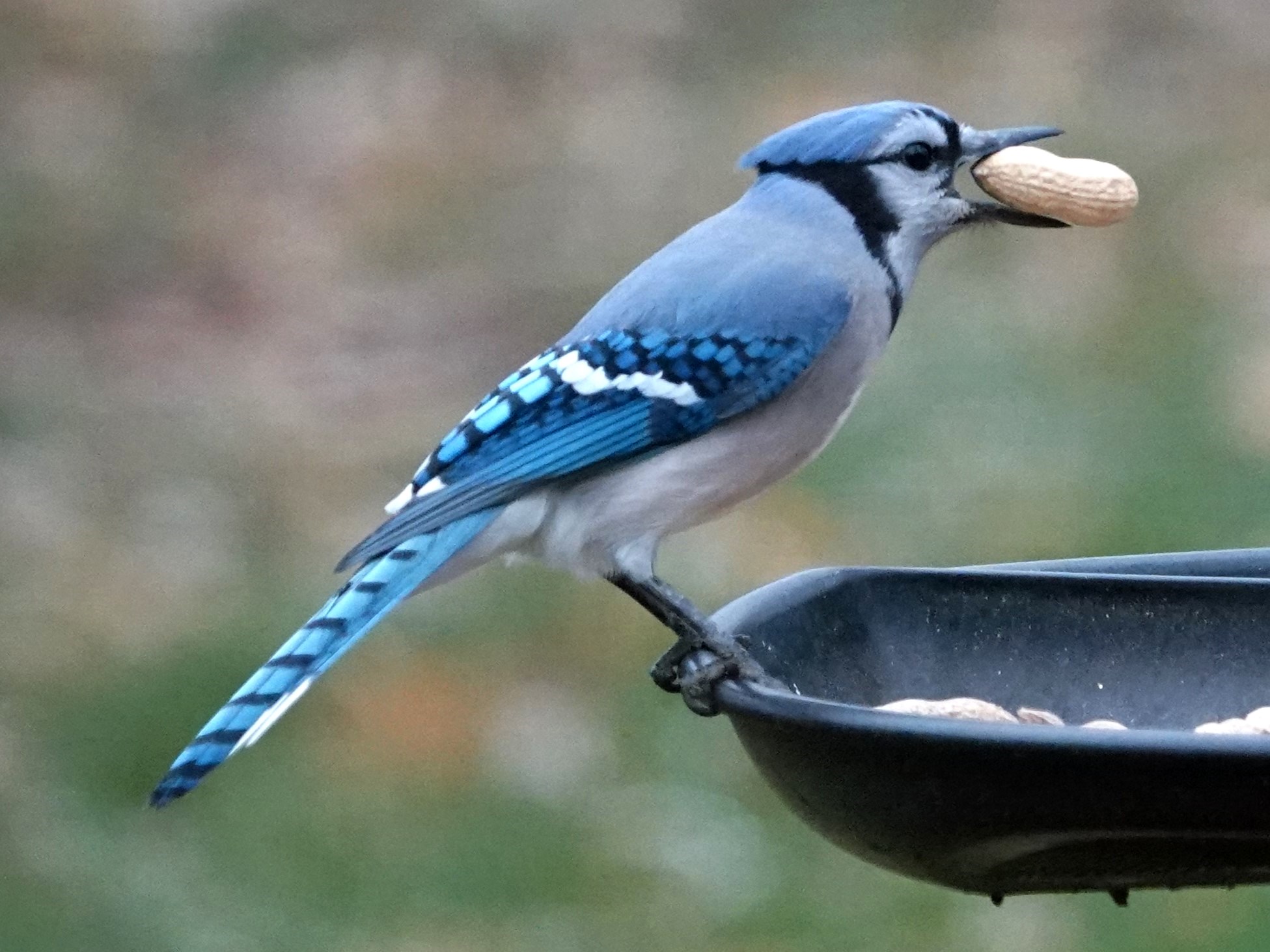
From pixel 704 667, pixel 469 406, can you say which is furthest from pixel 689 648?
pixel 469 406

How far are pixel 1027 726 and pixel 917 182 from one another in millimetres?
895

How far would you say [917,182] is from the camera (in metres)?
2.16

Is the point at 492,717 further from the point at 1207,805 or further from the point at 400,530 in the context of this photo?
the point at 1207,805

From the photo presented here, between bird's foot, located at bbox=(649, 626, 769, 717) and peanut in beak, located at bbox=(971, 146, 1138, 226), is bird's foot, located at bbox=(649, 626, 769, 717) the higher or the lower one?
the lower one

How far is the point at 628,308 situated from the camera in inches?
84.1

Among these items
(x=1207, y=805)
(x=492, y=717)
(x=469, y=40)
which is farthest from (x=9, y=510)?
(x=1207, y=805)

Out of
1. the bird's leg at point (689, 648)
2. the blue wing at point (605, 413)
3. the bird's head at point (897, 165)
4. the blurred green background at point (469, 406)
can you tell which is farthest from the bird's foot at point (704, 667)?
the blurred green background at point (469, 406)

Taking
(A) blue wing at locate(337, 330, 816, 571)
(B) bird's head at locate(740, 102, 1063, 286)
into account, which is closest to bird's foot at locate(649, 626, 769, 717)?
(A) blue wing at locate(337, 330, 816, 571)

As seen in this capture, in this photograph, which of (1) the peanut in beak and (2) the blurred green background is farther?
(2) the blurred green background

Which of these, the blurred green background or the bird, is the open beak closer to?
the bird

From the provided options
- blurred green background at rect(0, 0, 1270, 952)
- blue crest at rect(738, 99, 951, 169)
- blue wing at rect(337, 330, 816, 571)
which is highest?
blue crest at rect(738, 99, 951, 169)

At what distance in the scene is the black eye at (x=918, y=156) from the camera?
84.4 inches

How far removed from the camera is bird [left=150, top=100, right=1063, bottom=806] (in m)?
2.03

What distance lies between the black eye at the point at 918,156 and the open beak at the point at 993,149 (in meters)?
0.04
